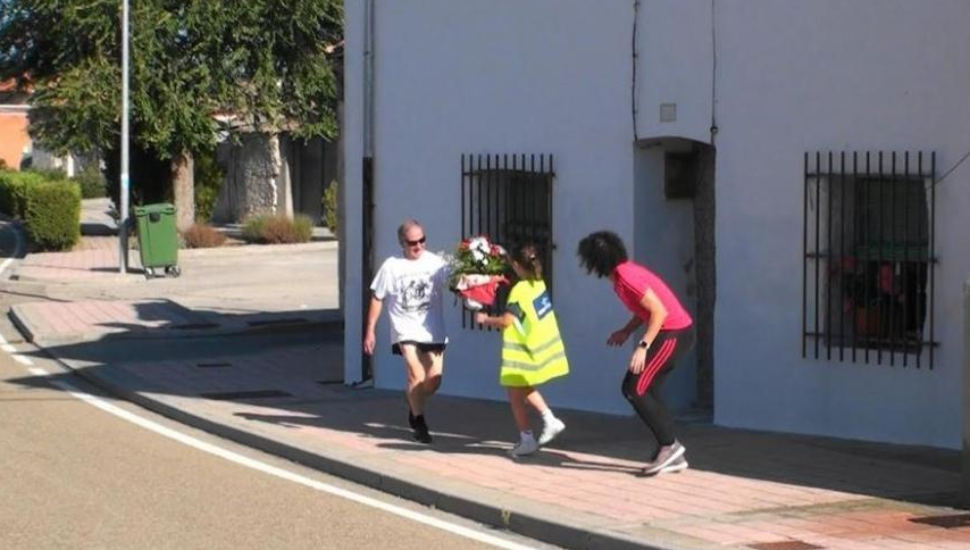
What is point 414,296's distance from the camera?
1234 cm

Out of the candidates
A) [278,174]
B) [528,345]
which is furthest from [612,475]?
[278,174]

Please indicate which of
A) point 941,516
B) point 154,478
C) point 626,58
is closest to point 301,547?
point 154,478

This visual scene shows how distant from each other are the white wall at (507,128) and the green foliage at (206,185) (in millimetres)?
30172

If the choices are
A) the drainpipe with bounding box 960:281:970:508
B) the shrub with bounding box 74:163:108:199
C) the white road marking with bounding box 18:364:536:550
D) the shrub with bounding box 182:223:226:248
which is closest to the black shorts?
the white road marking with bounding box 18:364:536:550

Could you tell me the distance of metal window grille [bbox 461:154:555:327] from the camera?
14234 mm

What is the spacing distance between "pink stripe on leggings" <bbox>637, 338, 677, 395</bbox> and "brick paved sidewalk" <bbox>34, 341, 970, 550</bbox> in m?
0.62

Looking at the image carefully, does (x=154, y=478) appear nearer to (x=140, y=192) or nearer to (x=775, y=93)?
(x=775, y=93)

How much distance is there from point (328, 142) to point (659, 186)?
34.5 metres

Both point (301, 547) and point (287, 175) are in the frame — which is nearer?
point (301, 547)

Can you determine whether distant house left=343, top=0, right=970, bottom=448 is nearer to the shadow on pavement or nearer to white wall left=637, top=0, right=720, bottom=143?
white wall left=637, top=0, right=720, bottom=143

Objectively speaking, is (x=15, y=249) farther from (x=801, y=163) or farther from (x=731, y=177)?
(x=801, y=163)

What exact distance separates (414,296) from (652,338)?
99.9 inches

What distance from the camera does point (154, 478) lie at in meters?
11.2

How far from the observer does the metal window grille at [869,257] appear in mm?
11438
